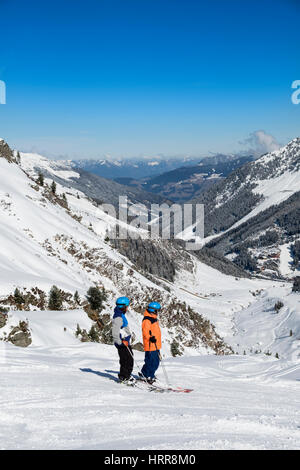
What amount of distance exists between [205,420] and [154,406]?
172 cm

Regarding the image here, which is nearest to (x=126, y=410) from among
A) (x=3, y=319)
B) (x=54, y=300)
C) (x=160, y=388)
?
(x=160, y=388)

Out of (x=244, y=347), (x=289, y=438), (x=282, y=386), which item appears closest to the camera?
(x=289, y=438)

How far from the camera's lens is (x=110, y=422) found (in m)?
7.61

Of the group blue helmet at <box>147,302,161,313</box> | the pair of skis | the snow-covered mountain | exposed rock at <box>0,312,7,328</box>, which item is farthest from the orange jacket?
exposed rock at <box>0,312,7,328</box>

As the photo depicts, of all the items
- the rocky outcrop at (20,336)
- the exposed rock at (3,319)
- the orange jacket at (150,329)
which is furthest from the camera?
the exposed rock at (3,319)

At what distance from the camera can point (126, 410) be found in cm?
857

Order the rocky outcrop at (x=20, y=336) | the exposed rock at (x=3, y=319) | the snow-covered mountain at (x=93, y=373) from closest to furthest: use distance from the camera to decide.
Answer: the snow-covered mountain at (x=93, y=373) < the rocky outcrop at (x=20, y=336) < the exposed rock at (x=3, y=319)

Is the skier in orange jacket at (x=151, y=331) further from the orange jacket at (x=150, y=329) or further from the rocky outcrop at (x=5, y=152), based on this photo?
the rocky outcrop at (x=5, y=152)

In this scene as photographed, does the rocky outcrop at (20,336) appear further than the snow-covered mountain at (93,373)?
Yes

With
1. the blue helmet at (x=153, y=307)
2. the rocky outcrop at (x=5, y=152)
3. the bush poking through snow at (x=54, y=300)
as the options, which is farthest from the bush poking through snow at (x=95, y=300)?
the rocky outcrop at (x=5, y=152)

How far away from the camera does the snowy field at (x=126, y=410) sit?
656 centimetres

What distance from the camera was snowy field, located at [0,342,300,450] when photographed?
6.56 m
